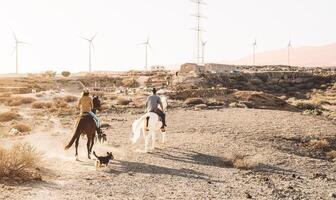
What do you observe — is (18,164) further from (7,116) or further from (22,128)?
(7,116)

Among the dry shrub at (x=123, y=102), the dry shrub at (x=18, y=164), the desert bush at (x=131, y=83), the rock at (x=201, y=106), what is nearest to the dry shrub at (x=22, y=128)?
the dry shrub at (x=18, y=164)

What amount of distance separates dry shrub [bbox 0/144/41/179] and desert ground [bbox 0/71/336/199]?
23 cm

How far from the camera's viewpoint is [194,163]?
21719mm

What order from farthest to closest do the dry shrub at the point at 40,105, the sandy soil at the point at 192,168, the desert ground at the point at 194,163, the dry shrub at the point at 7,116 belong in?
the dry shrub at the point at 40,105 < the dry shrub at the point at 7,116 < the desert ground at the point at 194,163 < the sandy soil at the point at 192,168

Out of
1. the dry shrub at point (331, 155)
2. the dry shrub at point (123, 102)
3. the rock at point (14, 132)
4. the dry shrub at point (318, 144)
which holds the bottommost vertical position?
the dry shrub at point (331, 155)

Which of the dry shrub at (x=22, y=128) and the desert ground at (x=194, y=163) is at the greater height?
the dry shrub at (x=22, y=128)

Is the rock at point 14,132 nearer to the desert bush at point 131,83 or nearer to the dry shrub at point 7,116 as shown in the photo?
the dry shrub at point 7,116

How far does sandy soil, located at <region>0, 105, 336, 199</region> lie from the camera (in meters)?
15.9

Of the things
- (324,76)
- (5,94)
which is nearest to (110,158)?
(5,94)

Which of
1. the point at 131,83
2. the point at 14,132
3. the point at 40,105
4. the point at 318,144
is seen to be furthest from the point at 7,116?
the point at 131,83

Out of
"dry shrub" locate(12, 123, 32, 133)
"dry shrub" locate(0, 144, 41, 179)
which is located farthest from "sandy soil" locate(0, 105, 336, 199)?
"dry shrub" locate(12, 123, 32, 133)

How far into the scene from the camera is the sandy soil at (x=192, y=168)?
15891mm

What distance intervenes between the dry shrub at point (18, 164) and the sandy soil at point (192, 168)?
1.89 ft

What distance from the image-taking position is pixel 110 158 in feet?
66.5
